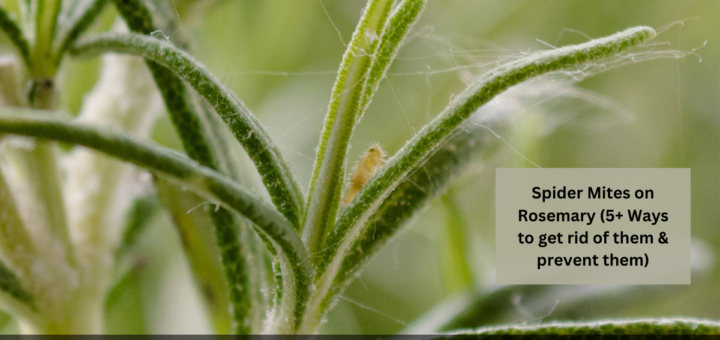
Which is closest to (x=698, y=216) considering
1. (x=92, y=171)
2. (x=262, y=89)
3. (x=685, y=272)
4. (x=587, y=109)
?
(x=587, y=109)

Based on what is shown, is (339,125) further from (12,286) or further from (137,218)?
(137,218)

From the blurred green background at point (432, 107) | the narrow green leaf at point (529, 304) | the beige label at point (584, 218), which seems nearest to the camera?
the beige label at point (584, 218)

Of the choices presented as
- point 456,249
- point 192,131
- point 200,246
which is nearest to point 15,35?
point 192,131

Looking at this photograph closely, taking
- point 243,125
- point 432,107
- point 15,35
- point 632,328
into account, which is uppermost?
point 432,107

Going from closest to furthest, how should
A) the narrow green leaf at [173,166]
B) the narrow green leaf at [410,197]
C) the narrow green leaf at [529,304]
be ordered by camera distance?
the narrow green leaf at [173,166] < the narrow green leaf at [410,197] < the narrow green leaf at [529,304]

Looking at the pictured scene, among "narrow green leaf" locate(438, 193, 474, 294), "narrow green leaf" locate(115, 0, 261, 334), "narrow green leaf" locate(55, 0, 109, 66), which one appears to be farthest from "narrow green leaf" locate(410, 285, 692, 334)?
"narrow green leaf" locate(55, 0, 109, 66)

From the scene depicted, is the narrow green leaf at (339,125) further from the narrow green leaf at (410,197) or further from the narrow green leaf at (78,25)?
the narrow green leaf at (78,25)

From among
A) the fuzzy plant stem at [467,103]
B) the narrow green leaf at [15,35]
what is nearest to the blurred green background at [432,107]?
the narrow green leaf at [15,35]
